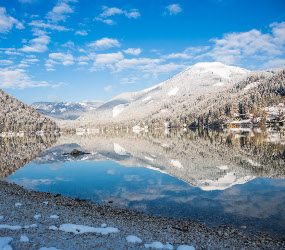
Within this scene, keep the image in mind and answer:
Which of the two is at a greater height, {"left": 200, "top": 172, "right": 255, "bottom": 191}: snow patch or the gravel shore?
the gravel shore

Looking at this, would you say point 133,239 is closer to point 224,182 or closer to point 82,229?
point 82,229

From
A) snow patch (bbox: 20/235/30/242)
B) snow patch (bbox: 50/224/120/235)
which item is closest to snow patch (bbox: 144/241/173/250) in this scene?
snow patch (bbox: 50/224/120/235)

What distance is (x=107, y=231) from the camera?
12.0 metres

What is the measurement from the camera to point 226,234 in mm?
12477

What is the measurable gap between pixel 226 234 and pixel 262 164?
22.8 metres

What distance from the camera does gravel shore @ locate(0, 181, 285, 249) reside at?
33.7 feet

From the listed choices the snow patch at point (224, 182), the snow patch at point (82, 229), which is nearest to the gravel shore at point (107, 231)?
the snow patch at point (82, 229)

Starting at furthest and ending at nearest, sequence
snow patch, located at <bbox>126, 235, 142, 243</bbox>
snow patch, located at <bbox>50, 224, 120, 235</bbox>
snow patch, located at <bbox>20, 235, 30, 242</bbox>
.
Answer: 1. snow patch, located at <bbox>50, 224, 120, 235</bbox>
2. snow patch, located at <bbox>126, 235, 142, 243</bbox>
3. snow patch, located at <bbox>20, 235, 30, 242</bbox>

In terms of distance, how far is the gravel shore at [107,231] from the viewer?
33.7ft

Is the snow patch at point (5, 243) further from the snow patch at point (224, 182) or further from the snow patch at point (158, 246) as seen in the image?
the snow patch at point (224, 182)

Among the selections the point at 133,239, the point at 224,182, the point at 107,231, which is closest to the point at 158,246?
the point at 133,239

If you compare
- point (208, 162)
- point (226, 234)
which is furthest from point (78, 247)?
point (208, 162)

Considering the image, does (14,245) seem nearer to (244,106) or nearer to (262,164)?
(262,164)

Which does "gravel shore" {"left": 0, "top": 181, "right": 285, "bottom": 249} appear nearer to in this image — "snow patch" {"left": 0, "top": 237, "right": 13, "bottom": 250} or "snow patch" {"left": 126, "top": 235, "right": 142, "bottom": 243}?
"snow patch" {"left": 126, "top": 235, "right": 142, "bottom": 243}
